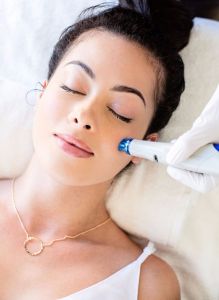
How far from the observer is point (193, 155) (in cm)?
107

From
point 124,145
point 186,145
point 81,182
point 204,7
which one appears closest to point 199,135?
point 186,145

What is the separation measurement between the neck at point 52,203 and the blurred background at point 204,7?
87 centimetres

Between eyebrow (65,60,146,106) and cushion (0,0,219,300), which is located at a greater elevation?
eyebrow (65,60,146,106)

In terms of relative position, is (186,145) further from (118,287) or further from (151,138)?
(118,287)

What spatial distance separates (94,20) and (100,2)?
0.16 metres

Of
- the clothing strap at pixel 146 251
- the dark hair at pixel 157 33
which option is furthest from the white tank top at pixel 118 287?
the dark hair at pixel 157 33

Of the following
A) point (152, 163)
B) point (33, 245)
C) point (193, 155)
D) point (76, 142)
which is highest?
point (193, 155)

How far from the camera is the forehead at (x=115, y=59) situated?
1181 mm

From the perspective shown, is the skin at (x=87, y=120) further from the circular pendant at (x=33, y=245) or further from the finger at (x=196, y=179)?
the finger at (x=196, y=179)

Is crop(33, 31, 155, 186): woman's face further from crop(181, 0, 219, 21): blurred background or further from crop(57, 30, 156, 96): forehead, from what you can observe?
crop(181, 0, 219, 21): blurred background

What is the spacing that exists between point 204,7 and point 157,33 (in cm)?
67

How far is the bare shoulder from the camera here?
1.26 meters

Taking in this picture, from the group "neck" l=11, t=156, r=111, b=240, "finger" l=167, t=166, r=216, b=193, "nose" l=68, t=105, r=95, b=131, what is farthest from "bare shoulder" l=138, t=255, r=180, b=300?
"nose" l=68, t=105, r=95, b=131

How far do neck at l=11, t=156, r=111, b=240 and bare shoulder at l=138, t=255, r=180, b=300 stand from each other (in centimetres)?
21
